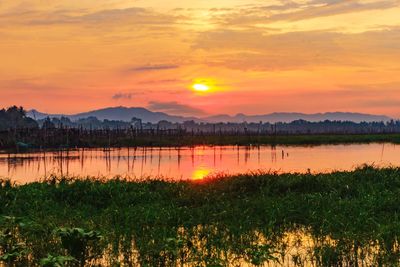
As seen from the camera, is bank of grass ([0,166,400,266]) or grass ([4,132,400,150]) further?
grass ([4,132,400,150])

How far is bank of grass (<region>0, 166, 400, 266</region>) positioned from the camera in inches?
409

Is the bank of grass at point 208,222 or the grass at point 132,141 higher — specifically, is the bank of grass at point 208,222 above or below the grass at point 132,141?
below

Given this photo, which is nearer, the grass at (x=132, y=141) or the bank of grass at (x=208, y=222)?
the bank of grass at (x=208, y=222)

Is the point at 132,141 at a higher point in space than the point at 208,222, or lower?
higher

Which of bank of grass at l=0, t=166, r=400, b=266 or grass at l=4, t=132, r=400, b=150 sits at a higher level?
grass at l=4, t=132, r=400, b=150

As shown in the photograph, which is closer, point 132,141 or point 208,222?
point 208,222

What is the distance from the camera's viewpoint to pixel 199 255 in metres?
10.8

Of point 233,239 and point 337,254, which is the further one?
point 233,239

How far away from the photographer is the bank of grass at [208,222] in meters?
10.4

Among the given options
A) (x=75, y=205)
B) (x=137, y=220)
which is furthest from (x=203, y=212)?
(x=75, y=205)

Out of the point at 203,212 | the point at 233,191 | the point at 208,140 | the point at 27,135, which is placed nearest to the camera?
the point at 203,212

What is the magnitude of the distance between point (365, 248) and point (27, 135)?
65.0 m

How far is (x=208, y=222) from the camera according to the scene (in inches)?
Result: 571

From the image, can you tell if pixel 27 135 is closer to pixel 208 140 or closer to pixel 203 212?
pixel 208 140
